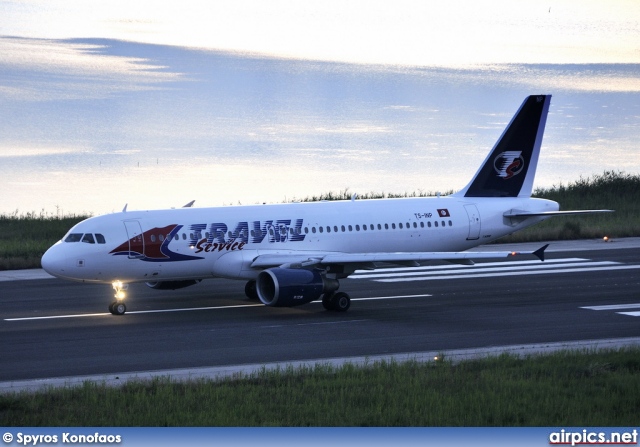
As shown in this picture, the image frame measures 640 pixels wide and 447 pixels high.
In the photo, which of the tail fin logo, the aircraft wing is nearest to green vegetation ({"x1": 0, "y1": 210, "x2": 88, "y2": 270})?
the aircraft wing

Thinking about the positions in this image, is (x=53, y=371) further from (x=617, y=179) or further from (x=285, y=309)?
(x=617, y=179)

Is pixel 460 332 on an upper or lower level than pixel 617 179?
lower

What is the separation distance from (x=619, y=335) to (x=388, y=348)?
6.16 m

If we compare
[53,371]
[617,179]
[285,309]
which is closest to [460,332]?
[285,309]

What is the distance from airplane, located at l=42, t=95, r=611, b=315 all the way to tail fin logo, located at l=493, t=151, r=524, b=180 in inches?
42.6

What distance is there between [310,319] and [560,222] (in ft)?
99.0

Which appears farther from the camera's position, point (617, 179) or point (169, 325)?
point (617, 179)

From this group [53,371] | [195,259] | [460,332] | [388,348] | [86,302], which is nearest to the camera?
[53,371]

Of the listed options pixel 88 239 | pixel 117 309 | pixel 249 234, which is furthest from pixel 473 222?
pixel 88 239

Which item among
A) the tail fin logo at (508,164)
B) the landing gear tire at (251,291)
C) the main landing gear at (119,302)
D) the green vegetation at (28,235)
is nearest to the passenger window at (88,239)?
the main landing gear at (119,302)

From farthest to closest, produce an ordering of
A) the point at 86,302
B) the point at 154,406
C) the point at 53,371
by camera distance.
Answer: the point at 86,302 → the point at 53,371 → the point at 154,406

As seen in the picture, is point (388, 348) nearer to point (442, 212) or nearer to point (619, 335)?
point (619, 335)

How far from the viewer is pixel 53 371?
2500 centimetres

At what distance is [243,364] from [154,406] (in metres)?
5.57
